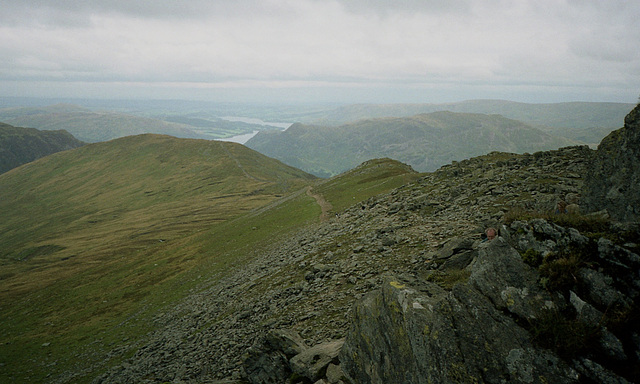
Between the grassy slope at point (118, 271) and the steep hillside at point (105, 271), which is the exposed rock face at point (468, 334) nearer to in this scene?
the grassy slope at point (118, 271)

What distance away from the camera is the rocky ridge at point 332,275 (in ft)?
63.4

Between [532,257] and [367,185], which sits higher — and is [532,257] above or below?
above

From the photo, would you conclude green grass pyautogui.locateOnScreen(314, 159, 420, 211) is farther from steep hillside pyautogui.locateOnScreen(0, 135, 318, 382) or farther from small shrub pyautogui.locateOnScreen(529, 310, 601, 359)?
small shrub pyautogui.locateOnScreen(529, 310, 601, 359)

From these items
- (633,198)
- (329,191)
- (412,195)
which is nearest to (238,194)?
(329,191)

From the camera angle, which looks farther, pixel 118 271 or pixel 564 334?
pixel 118 271

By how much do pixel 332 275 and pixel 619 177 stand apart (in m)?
19.5

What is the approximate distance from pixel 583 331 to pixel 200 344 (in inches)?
1200

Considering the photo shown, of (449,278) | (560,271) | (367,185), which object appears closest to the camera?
(560,271)

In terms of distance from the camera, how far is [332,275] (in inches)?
1061

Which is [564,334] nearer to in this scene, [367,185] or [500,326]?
[500,326]

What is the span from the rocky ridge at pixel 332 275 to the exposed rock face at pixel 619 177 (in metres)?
4.21

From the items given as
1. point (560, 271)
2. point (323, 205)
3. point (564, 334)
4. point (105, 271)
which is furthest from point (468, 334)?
point (105, 271)

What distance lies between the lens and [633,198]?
13.2 meters

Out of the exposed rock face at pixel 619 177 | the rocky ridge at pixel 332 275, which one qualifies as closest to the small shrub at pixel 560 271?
the rocky ridge at pixel 332 275
